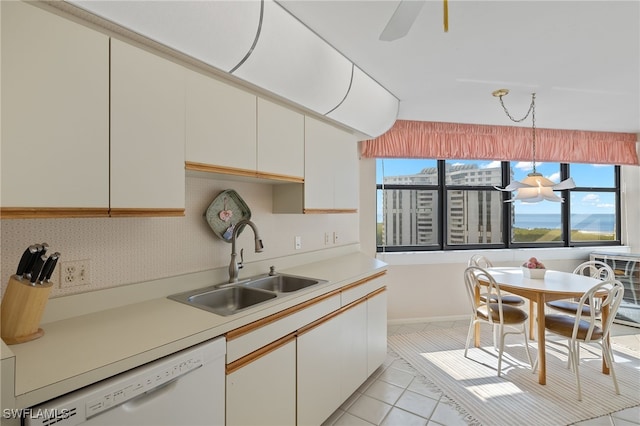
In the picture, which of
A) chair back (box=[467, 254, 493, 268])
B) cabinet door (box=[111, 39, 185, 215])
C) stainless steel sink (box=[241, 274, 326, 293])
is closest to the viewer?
cabinet door (box=[111, 39, 185, 215])

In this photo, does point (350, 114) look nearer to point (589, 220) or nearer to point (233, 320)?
point (233, 320)

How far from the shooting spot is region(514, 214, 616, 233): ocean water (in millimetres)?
4395

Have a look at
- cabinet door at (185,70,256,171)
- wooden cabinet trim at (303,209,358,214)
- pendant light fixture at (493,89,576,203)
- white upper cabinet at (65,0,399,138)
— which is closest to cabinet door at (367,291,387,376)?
wooden cabinet trim at (303,209,358,214)

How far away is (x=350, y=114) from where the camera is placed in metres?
2.61

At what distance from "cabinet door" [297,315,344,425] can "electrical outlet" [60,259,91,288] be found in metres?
1.10

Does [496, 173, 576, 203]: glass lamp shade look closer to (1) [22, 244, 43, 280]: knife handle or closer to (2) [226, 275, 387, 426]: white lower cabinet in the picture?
(2) [226, 275, 387, 426]: white lower cabinet

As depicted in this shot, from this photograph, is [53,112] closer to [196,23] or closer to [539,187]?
[196,23]

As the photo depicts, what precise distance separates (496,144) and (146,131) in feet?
13.4

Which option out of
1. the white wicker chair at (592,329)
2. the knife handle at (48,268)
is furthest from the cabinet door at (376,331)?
the knife handle at (48,268)

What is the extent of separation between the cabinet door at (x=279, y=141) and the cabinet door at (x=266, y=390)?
109 centimetres

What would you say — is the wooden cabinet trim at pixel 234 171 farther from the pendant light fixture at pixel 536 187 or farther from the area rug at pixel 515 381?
the pendant light fixture at pixel 536 187

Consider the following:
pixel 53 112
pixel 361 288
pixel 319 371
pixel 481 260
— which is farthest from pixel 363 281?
pixel 481 260

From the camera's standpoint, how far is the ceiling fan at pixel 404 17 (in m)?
1.32

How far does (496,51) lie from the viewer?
7.16 feet
